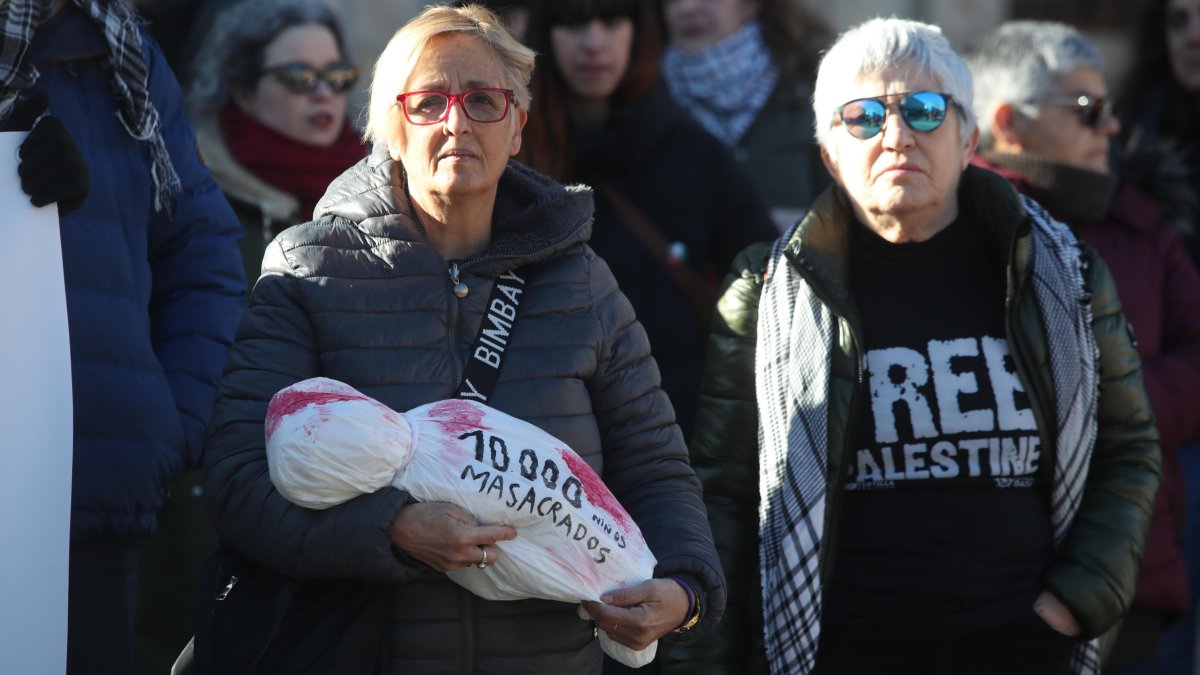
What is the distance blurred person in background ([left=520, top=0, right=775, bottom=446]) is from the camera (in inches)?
181

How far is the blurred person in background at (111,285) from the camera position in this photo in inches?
121

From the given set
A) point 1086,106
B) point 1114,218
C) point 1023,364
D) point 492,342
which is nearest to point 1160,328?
point 1114,218

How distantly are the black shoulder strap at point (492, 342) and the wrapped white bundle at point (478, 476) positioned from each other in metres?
0.08

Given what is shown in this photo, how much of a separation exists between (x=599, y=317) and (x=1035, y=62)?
238cm

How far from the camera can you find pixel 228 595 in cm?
275

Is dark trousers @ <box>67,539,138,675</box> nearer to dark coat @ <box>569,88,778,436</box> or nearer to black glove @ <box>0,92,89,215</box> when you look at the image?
black glove @ <box>0,92,89,215</box>

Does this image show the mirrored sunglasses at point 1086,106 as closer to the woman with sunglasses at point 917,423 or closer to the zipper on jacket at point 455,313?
the woman with sunglasses at point 917,423

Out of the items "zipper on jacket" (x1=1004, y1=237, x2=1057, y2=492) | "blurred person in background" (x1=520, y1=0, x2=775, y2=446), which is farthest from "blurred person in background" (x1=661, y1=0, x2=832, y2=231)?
"zipper on jacket" (x1=1004, y1=237, x2=1057, y2=492)

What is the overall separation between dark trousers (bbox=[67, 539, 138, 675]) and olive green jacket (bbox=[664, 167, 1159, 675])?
1.12 m

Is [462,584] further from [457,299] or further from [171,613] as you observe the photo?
[171,613]

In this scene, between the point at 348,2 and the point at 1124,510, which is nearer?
the point at 1124,510

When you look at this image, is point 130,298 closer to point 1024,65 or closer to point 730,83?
point 1024,65

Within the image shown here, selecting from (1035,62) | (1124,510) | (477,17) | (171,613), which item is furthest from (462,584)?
(1035,62)

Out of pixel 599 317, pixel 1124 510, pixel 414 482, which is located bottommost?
pixel 1124 510
